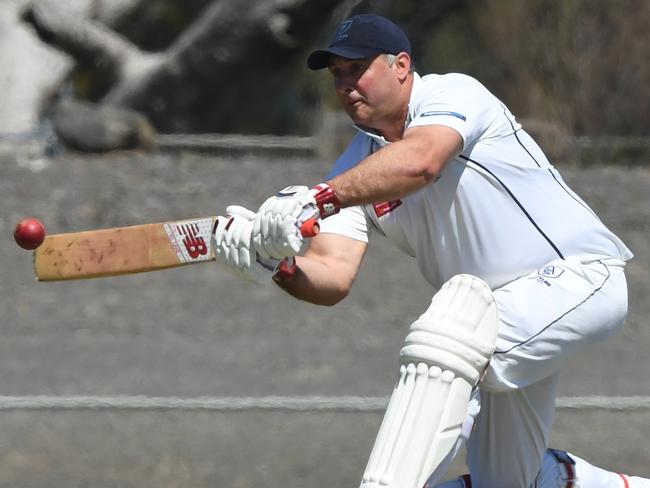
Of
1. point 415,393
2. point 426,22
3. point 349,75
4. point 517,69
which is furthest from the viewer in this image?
point 517,69

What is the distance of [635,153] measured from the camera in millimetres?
12703

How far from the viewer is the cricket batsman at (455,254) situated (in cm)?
295

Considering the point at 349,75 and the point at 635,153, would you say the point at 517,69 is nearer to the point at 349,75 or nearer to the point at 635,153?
the point at 635,153

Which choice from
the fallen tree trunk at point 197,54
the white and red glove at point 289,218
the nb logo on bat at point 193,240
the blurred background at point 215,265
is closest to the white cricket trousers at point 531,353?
the white and red glove at point 289,218

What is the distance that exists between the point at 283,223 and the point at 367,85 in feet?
1.87

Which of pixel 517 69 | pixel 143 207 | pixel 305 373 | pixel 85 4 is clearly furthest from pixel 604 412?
pixel 517 69

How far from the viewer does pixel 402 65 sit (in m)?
3.34

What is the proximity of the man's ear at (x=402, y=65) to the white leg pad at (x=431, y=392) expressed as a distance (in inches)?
26.1

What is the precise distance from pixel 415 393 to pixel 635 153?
10.2m

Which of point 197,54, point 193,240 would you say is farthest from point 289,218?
point 197,54

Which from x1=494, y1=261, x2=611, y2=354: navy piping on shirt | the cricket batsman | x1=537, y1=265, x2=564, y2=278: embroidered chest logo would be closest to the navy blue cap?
the cricket batsman

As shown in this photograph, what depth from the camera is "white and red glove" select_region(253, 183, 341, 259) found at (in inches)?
114

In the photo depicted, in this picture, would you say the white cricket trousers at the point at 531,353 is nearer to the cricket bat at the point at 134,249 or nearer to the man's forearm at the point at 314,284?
the man's forearm at the point at 314,284

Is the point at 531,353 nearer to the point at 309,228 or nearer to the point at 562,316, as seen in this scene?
the point at 562,316
